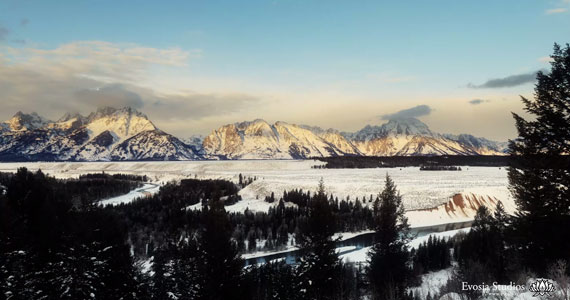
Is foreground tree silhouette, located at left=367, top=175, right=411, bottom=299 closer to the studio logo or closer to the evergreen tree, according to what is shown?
the evergreen tree

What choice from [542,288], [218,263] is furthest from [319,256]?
[542,288]

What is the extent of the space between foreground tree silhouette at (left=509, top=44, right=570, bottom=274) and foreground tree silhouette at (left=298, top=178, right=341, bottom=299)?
14261 mm

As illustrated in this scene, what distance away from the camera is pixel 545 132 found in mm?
22625

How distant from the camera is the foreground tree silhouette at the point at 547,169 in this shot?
2173cm

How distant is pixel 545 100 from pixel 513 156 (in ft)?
18.3

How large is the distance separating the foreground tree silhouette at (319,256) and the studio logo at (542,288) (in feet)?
54.0

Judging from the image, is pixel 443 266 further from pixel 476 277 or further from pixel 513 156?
pixel 513 156

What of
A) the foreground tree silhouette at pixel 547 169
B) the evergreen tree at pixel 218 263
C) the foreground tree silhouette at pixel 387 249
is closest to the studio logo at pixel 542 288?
the foreground tree silhouette at pixel 547 169

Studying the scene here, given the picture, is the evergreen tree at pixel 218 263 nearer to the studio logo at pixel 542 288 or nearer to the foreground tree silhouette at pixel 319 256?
the foreground tree silhouette at pixel 319 256

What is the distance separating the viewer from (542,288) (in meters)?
17.6

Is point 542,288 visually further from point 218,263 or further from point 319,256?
point 218,263

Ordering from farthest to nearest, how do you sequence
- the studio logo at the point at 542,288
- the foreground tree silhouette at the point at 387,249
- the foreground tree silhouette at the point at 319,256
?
the foreground tree silhouette at the point at 387,249, the foreground tree silhouette at the point at 319,256, the studio logo at the point at 542,288

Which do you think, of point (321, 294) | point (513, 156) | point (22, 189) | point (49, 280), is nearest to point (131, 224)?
point (22, 189)

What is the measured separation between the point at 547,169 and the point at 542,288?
916 centimetres
